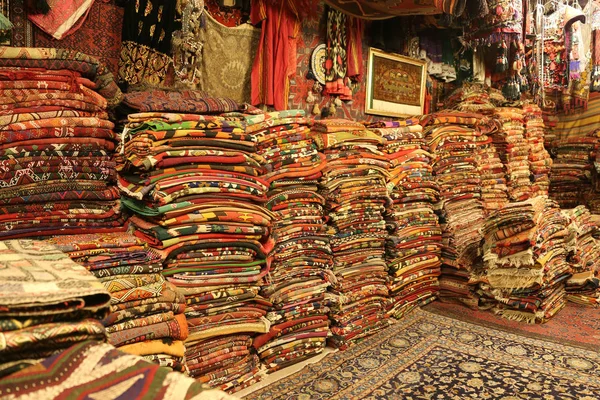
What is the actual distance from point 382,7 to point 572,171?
12.1 ft

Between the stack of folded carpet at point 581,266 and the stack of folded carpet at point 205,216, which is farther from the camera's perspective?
the stack of folded carpet at point 581,266

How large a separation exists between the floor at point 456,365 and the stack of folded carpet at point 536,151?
219 cm

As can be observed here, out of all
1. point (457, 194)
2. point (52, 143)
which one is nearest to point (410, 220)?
point (457, 194)

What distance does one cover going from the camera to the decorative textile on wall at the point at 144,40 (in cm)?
240

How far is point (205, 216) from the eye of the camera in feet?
6.58

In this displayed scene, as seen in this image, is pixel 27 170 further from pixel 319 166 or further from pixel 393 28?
pixel 393 28

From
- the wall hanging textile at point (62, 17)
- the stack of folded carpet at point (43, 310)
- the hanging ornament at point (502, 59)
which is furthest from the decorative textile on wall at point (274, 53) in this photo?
the stack of folded carpet at point (43, 310)

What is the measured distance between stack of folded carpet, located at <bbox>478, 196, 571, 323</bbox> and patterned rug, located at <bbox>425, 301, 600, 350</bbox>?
76 mm

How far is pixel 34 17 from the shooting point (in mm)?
2129

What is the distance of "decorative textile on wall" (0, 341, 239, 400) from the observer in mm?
732

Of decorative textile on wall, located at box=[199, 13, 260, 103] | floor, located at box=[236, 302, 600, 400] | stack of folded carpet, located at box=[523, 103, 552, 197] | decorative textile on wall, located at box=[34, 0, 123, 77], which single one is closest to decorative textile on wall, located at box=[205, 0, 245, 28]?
decorative textile on wall, located at box=[199, 13, 260, 103]

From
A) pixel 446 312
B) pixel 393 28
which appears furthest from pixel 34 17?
pixel 446 312

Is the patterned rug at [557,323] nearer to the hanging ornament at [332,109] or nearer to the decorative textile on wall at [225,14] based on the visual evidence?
the hanging ornament at [332,109]

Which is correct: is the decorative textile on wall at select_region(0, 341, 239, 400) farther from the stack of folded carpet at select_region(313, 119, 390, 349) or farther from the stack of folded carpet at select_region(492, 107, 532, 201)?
the stack of folded carpet at select_region(492, 107, 532, 201)
